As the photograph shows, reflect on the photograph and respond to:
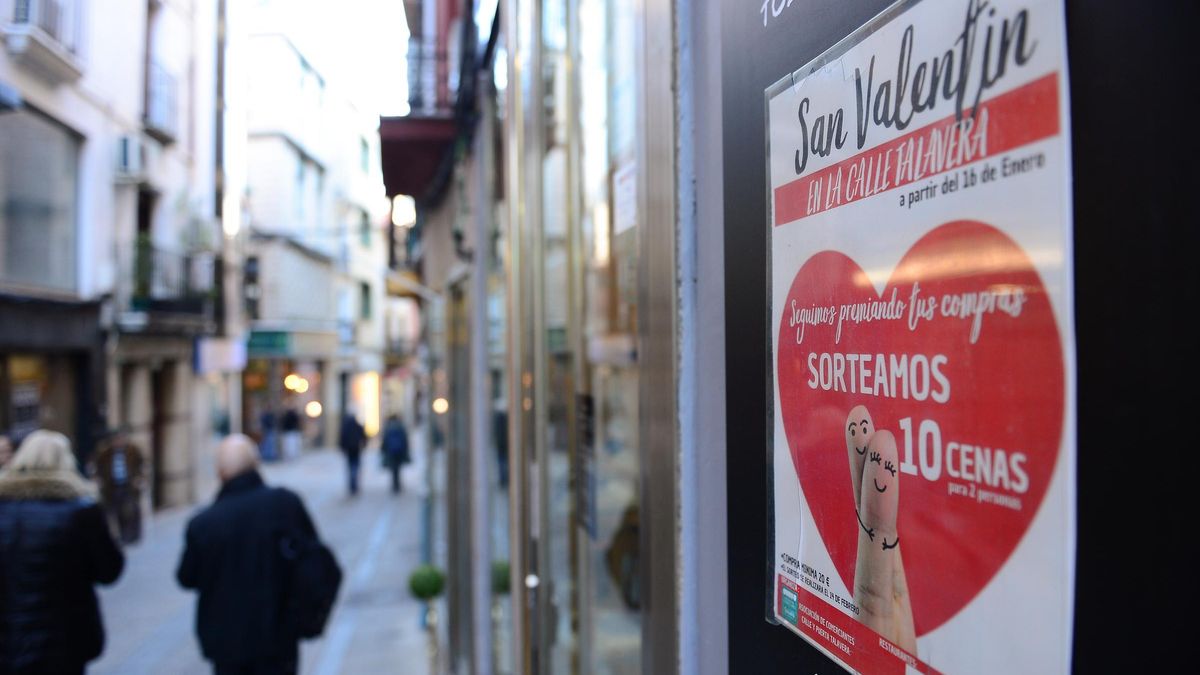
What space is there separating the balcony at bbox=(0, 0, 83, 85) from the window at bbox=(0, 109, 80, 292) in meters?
0.50

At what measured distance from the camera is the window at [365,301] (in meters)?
A: 33.0

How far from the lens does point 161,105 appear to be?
11.3 meters

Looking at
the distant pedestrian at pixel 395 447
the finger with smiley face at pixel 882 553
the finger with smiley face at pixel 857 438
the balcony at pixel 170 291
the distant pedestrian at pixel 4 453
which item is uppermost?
the balcony at pixel 170 291

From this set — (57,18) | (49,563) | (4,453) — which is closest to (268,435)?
(57,18)

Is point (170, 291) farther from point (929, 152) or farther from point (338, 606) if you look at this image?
point (929, 152)

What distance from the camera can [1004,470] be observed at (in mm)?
682

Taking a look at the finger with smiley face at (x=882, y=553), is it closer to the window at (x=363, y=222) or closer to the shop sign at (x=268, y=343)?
the window at (x=363, y=222)

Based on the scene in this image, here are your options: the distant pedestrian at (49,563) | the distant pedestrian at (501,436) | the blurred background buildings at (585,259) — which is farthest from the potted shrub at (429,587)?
the distant pedestrian at (49,563)

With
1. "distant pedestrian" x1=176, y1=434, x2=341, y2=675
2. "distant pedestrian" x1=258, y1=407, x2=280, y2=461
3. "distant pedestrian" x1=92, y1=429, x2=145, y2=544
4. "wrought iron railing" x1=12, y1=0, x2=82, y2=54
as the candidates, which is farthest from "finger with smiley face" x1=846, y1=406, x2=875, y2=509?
"distant pedestrian" x1=258, y1=407, x2=280, y2=461

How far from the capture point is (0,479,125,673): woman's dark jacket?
3.56 metres

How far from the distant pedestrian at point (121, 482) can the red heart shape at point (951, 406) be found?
43.3ft

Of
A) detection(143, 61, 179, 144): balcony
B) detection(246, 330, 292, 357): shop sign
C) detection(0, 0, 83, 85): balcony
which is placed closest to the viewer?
detection(0, 0, 83, 85): balcony

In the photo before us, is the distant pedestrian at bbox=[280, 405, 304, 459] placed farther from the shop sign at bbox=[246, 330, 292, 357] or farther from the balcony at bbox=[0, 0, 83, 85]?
the balcony at bbox=[0, 0, 83, 85]

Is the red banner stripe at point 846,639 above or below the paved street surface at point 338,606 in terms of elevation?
above
